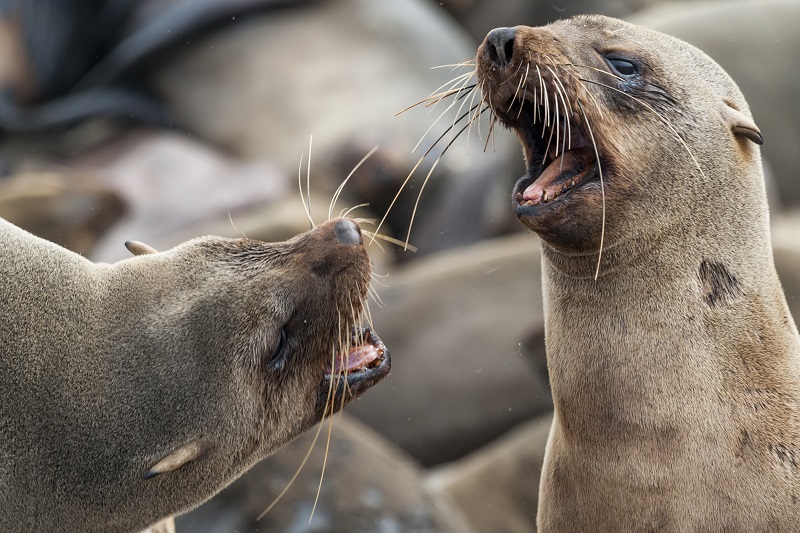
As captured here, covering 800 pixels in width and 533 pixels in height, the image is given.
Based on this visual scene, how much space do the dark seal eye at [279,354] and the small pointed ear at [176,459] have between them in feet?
1.26

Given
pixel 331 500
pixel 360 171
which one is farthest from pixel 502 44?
pixel 360 171

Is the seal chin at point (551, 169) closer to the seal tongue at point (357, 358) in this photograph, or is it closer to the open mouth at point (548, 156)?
the open mouth at point (548, 156)

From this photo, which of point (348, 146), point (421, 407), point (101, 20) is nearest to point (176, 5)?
point (101, 20)

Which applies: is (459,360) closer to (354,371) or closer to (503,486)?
(503,486)

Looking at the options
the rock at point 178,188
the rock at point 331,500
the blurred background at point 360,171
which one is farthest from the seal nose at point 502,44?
the rock at point 178,188

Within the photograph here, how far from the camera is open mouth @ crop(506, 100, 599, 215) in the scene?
4059 millimetres

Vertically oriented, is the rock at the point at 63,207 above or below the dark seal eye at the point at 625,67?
below

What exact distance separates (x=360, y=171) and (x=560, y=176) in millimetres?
6916

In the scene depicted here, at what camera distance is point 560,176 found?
4.18m

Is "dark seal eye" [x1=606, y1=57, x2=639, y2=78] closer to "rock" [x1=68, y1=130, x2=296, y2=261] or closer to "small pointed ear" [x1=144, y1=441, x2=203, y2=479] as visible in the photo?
"small pointed ear" [x1=144, y1=441, x2=203, y2=479]

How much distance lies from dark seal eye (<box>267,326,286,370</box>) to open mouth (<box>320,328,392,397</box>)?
178 millimetres

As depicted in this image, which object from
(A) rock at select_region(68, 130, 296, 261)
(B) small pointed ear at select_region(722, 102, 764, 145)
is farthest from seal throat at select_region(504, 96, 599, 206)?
(A) rock at select_region(68, 130, 296, 261)

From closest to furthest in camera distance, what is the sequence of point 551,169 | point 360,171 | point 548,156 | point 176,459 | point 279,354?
1. point 176,459
2. point 279,354
3. point 551,169
4. point 548,156
5. point 360,171

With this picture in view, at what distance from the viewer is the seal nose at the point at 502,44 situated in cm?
411
